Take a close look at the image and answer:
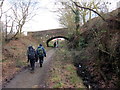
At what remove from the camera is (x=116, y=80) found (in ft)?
29.1

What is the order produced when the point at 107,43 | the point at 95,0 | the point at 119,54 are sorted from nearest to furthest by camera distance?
the point at 119,54, the point at 107,43, the point at 95,0

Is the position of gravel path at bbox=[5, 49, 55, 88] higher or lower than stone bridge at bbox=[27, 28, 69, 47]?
lower

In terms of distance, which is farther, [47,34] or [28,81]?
[47,34]

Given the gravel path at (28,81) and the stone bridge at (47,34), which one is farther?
the stone bridge at (47,34)

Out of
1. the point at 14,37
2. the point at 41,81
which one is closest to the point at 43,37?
the point at 14,37

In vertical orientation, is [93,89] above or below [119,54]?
below

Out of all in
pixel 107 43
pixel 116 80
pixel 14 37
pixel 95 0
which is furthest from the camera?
pixel 14 37

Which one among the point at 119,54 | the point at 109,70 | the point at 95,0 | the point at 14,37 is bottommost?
the point at 109,70

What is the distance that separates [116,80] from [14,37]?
2154 cm

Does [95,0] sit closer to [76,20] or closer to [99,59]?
[76,20]

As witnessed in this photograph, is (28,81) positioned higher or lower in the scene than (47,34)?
lower

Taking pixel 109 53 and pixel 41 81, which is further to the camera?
pixel 109 53

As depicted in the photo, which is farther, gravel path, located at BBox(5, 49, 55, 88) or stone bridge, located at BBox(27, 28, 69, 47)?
stone bridge, located at BBox(27, 28, 69, 47)

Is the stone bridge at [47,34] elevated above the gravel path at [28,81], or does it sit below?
above
